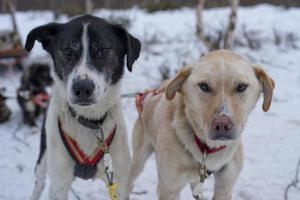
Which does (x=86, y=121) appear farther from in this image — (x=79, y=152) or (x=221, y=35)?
(x=221, y=35)

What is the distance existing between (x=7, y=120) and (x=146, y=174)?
2.56 metres

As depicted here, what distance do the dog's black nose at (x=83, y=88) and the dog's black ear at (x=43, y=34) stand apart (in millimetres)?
485

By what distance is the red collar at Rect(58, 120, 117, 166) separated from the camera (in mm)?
2457

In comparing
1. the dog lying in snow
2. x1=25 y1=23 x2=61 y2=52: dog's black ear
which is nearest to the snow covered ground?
the dog lying in snow

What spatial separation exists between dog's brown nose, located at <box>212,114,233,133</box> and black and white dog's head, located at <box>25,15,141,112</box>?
2.11 feet

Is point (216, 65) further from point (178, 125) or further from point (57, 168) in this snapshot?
point (57, 168)

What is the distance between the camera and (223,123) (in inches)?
79.3

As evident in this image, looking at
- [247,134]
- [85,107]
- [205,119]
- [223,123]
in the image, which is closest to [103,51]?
[85,107]

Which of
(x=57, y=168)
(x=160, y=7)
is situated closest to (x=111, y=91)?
(x=57, y=168)

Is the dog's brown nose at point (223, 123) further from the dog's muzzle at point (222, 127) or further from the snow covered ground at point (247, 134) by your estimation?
the snow covered ground at point (247, 134)

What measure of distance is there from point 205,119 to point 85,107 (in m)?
0.76

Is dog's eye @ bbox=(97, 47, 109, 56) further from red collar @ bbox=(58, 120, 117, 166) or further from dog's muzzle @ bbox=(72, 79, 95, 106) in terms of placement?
red collar @ bbox=(58, 120, 117, 166)

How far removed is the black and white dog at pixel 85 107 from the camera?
2.34 metres

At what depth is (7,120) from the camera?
5676 millimetres
